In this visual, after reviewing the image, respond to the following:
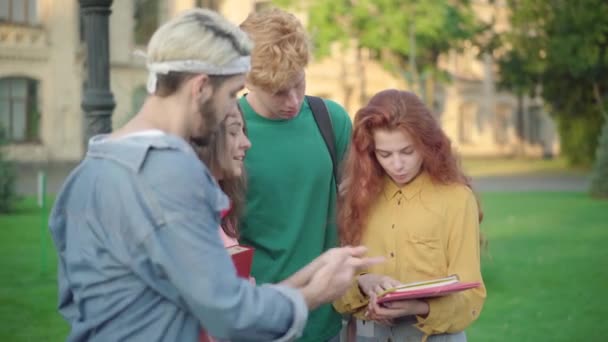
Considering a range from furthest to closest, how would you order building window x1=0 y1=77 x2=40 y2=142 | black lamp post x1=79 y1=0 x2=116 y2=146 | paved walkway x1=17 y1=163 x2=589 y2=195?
building window x1=0 y1=77 x2=40 y2=142, paved walkway x1=17 y1=163 x2=589 y2=195, black lamp post x1=79 y1=0 x2=116 y2=146

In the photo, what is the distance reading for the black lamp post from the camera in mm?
5191

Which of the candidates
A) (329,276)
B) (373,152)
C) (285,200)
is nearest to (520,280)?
(373,152)

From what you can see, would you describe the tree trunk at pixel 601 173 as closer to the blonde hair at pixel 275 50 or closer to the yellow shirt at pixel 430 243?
the yellow shirt at pixel 430 243

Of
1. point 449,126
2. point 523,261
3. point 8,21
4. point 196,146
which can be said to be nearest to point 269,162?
point 196,146

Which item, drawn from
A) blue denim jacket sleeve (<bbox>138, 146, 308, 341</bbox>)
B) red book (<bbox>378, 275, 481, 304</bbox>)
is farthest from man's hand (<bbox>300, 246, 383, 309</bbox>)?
red book (<bbox>378, 275, 481, 304</bbox>)

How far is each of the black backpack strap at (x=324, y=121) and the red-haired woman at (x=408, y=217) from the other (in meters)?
0.08

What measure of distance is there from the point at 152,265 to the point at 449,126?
52.4 metres

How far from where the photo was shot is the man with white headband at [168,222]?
6.61 ft

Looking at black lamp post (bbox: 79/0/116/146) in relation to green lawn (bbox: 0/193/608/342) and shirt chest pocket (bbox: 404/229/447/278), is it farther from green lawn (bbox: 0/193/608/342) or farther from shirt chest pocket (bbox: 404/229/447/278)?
shirt chest pocket (bbox: 404/229/447/278)

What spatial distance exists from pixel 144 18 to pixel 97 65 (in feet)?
119

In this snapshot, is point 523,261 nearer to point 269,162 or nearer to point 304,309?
point 269,162

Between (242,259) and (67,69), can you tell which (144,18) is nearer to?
(67,69)

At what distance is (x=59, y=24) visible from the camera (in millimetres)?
36750

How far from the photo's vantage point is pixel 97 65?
5258 millimetres
